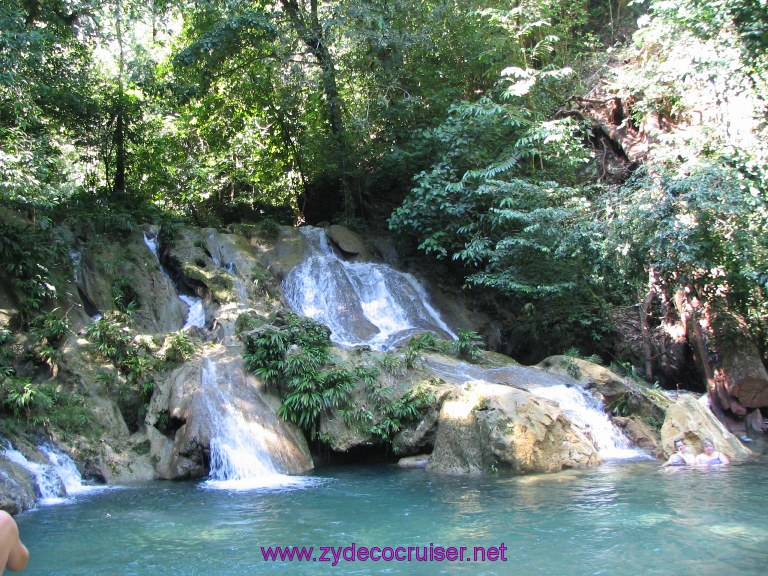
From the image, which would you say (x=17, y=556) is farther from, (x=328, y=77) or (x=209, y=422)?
(x=328, y=77)

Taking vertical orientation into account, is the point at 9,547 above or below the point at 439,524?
above

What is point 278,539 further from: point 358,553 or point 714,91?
point 714,91

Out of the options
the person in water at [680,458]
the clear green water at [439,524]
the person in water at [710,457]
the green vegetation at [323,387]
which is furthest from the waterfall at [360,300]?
the person in water at [710,457]

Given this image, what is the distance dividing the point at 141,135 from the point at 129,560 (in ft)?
52.3

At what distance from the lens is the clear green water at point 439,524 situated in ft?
21.0

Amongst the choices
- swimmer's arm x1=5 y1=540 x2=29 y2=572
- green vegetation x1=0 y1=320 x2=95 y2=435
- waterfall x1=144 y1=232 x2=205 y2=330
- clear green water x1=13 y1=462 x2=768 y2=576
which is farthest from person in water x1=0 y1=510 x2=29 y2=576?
waterfall x1=144 y1=232 x2=205 y2=330

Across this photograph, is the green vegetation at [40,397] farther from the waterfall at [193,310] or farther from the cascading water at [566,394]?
the cascading water at [566,394]

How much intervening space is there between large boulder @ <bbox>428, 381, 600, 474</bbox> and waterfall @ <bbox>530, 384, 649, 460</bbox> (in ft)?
2.86

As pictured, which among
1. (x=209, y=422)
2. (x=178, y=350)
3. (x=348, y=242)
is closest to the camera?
(x=209, y=422)

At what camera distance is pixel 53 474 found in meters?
9.85

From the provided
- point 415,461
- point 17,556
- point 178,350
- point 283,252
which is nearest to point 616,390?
point 415,461

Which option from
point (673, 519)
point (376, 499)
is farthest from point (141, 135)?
point (673, 519)

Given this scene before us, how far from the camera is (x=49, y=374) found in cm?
1202

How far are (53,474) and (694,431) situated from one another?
10.3 meters
